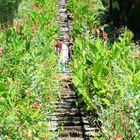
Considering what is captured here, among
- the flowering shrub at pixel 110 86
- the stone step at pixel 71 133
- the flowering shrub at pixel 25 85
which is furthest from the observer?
the stone step at pixel 71 133

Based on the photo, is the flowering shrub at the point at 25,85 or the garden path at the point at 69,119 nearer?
the flowering shrub at the point at 25,85

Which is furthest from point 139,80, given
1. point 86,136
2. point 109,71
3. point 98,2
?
point 98,2

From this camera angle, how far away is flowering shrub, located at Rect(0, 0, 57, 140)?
613 cm

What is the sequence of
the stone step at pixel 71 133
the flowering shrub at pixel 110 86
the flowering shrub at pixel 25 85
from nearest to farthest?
the flowering shrub at pixel 25 85, the flowering shrub at pixel 110 86, the stone step at pixel 71 133

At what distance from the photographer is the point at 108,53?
9711mm

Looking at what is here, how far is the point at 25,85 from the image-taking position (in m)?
7.79

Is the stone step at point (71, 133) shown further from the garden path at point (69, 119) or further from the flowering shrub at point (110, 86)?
the flowering shrub at point (110, 86)

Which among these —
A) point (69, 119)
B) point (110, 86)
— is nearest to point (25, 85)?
point (69, 119)

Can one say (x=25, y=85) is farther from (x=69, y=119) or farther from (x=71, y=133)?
(x=69, y=119)

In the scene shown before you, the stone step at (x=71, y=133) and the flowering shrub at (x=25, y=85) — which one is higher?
the flowering shrub at (x=25, y=85)

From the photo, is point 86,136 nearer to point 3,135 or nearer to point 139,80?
point 139,80

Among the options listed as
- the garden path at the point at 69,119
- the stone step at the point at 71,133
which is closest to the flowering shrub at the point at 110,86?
the garden path at the point at 69,119

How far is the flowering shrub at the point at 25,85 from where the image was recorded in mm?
6129

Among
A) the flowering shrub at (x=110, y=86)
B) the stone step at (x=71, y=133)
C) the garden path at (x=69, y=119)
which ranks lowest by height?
the stone step at (x=71, y=133)
